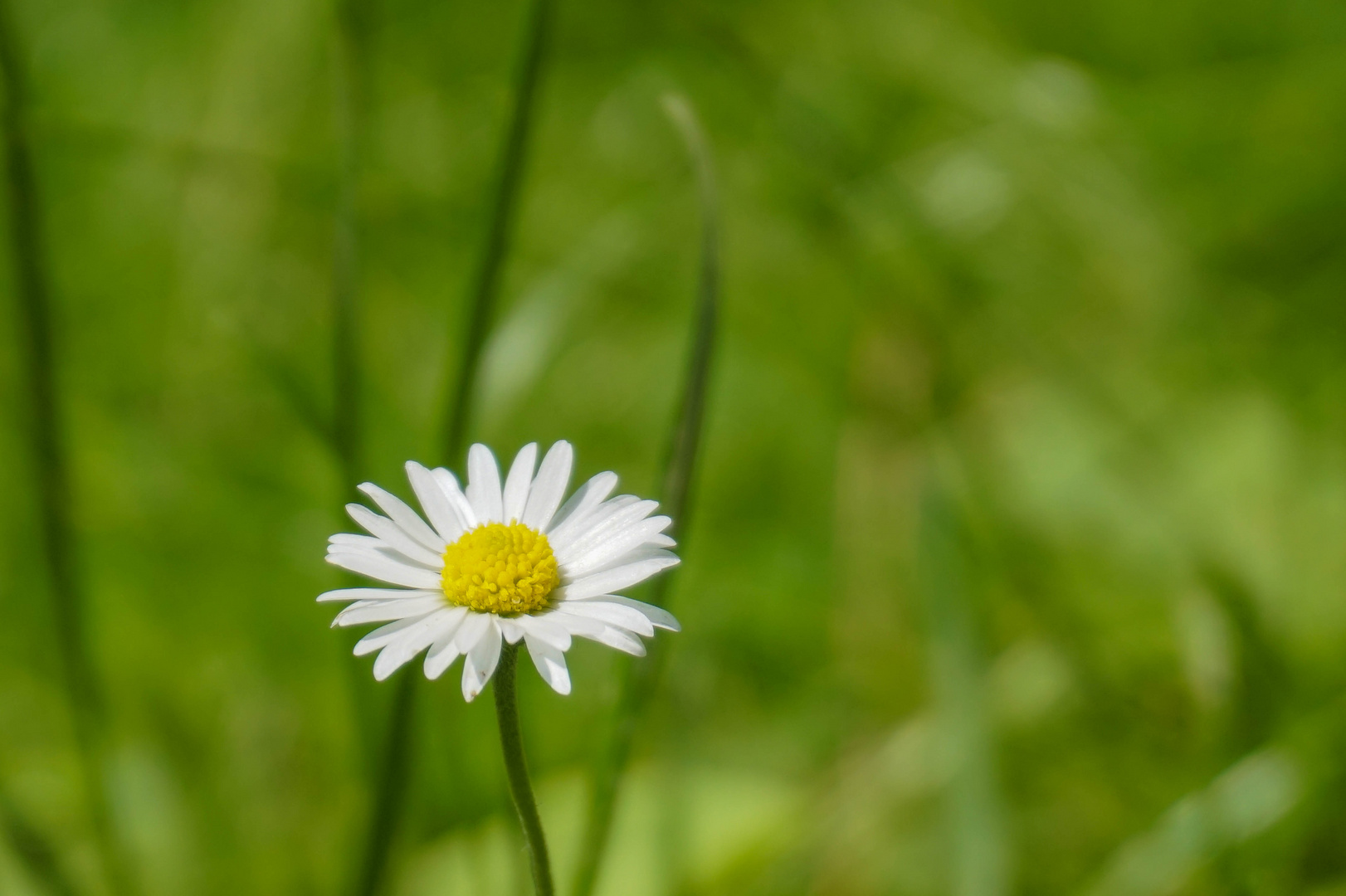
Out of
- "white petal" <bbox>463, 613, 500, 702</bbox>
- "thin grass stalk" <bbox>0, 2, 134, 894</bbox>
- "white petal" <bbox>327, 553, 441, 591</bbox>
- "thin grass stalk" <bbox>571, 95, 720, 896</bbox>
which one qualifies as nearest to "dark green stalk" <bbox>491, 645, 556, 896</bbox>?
"white petal" <bbox>463, 613, 500, 702</bbox>

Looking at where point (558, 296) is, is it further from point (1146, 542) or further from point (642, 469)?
point (1146, 542)

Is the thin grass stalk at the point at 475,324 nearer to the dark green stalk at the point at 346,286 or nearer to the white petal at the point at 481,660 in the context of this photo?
the dark green stalk at the point at 346,286

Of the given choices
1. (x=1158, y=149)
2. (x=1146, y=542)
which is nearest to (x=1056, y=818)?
(x=1146, y=542)

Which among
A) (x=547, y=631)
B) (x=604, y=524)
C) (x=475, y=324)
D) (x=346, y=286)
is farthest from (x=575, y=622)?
(x=346, y=286)

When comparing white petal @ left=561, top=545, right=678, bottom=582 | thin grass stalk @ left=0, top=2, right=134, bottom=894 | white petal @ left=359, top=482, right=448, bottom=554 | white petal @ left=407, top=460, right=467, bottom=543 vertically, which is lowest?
white petal @ left=561, top=545, right=678, bottom=582

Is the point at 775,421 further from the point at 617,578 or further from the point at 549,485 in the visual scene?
the point at 617,578

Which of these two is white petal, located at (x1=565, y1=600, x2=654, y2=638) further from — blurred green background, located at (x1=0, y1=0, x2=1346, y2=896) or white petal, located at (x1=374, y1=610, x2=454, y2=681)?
blurred green background, located at (x1=0, y1=0, x2=1346, y2=896)
